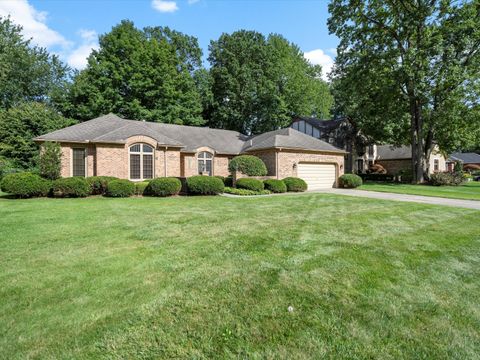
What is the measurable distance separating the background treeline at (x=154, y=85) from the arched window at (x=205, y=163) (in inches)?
407

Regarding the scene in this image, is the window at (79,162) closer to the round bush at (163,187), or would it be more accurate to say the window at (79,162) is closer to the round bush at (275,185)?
the round bush at (163,187)

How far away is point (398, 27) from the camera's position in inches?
883

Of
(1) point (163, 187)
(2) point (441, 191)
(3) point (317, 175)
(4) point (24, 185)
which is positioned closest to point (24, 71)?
(4) point (24, 185)

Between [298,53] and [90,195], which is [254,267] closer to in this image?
[90,195]

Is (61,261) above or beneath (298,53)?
beneath

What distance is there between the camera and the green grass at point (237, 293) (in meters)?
2.45

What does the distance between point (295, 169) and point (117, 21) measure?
28.9m

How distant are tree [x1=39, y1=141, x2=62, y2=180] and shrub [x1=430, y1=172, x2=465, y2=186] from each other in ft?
94.3

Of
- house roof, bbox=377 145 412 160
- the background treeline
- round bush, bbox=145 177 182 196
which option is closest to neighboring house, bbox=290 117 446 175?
house roof, bbox=377 145 412 160

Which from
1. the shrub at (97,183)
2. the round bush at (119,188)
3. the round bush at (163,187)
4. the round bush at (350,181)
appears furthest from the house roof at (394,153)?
the shrub at (97,183)

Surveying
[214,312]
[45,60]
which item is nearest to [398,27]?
[214,312]

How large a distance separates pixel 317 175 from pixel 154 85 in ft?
67.3

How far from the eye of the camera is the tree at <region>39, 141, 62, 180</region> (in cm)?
1328

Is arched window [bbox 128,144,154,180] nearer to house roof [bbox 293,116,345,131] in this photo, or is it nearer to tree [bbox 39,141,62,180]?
tree [bbox 39,141,62,180]
